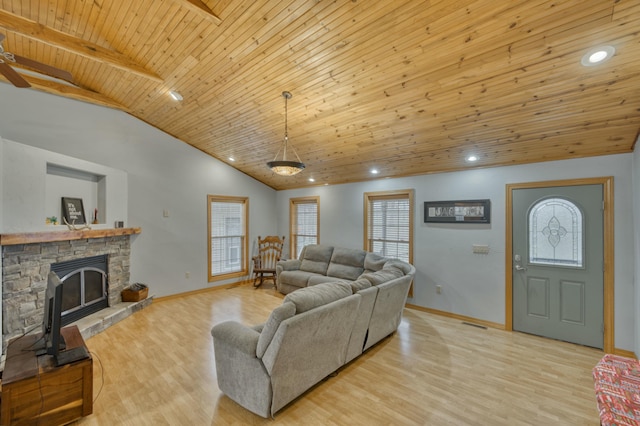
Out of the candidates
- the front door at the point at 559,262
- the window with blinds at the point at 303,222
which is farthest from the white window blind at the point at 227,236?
the front door at the point at 559,262

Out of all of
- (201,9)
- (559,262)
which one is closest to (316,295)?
(201,9)

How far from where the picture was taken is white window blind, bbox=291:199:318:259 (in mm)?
6621

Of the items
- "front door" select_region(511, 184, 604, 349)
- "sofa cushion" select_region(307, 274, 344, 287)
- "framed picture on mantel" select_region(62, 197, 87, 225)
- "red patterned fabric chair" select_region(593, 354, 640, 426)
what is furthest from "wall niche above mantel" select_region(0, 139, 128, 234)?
"front door" select_region(511, 184, 604, 349)

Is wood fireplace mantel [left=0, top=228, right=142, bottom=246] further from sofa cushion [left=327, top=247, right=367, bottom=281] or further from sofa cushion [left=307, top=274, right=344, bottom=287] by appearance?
sofa cushion [left=327, top=247, right=367, bottom=281]

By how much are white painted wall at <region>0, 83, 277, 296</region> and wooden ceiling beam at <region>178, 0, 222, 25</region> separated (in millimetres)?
3047

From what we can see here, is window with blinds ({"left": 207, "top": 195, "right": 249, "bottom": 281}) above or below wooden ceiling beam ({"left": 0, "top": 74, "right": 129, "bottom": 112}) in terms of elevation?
below

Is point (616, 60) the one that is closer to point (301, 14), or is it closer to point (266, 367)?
point (301, 14)

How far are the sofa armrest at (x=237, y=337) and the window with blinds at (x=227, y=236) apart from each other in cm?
391

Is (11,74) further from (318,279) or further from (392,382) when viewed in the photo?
(318,279)

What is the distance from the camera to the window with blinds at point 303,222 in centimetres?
657

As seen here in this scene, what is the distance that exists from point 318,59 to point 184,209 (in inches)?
167

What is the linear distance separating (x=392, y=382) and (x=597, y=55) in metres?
3.28

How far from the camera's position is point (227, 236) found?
6406mm

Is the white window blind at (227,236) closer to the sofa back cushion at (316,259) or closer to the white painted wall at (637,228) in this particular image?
the sofa back cushion at (316,259)
